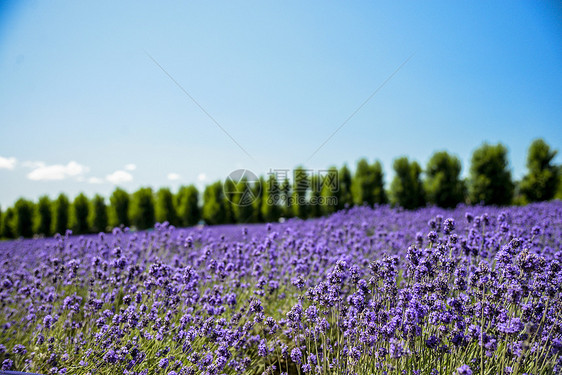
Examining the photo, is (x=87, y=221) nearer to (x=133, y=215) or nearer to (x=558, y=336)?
(x=133, y=215)

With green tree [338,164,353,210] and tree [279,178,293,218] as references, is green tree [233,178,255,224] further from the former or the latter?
green tree [338,164,353,210]

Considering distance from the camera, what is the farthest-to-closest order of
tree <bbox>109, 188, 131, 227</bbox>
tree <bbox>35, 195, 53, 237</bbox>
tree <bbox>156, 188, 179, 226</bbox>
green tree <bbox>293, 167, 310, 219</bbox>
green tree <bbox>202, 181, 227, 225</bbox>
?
Answer: tree <bbox>35, 195, 53, 237</bbox> < tree <bbox>109, 188, 131, 227</bbox> < tree <bbox>156, 188, 179, 226</bbox> < green tree <bbox>202, 181, 227, 225</bbox> < green tree <bbox>293, 167, 310, 219</bbox>

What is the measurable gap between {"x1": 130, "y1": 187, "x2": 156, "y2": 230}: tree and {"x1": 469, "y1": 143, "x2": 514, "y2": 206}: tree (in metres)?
15.9

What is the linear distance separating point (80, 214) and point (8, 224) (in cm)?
508

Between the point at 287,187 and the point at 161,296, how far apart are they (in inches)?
569

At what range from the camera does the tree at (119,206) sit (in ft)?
63.1

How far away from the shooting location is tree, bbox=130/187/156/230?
18859mm

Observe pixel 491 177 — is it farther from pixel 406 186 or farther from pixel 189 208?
pixel 189 208

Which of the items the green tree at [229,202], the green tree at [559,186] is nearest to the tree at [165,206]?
the green tree at [229,202]

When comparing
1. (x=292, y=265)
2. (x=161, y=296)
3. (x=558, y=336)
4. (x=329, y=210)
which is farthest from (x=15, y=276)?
(x=329, y=210)

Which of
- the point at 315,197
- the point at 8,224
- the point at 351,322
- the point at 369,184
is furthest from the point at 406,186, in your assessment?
the point at 8,224

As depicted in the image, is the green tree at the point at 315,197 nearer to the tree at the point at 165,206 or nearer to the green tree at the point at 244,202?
the green tree at the point at 244,202

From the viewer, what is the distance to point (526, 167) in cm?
1647

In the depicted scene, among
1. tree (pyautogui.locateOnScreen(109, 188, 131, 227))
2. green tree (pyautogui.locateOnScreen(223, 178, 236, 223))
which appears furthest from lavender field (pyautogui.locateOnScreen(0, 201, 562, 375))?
tree (pyautogui.locateOnScreen(109, 188, 131, 227))
